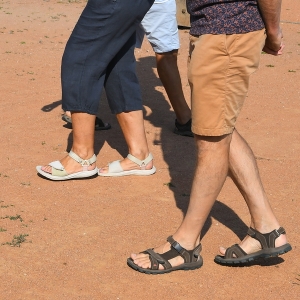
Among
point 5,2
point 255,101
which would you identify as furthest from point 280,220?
point 5,2

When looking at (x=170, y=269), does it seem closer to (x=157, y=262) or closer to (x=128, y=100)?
(x=157, y=262)

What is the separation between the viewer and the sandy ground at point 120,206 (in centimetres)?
370

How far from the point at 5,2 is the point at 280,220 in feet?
31.9

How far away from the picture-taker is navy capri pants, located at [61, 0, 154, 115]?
464 cm

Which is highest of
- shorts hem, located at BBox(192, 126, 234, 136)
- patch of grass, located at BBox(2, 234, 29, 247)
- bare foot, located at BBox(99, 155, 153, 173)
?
shorts hem, located at BBox(192, 126, 234, 136)

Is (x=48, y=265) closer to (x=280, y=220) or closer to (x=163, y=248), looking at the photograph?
(x=163, y=248)

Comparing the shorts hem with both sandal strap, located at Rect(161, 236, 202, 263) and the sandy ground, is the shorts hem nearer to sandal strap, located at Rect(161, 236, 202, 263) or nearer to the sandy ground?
sandal strap, located at Rect(161, 236, 202, 263)

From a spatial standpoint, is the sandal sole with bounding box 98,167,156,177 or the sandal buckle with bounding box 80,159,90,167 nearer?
the sandal buckle with bounding box 80,159,90,167

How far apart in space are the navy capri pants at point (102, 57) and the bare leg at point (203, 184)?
1.25m

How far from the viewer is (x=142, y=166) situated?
5.16m

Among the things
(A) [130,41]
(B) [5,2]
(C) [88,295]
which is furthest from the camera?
(B) [5,2]

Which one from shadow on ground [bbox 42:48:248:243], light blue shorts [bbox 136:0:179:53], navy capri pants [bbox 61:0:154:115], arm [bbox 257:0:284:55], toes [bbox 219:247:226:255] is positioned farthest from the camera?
light blue shorts [bbox 136:0:179:53]

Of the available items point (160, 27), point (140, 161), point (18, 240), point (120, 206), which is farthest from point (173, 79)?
point (18, 240)

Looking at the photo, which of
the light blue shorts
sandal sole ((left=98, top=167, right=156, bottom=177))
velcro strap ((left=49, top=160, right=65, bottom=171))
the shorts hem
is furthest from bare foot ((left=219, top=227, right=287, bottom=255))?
the light blue shorts
